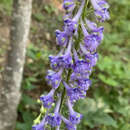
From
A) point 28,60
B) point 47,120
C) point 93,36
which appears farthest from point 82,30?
point 28,60

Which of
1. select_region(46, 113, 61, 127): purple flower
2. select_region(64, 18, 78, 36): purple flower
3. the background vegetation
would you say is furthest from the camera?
the background vegetation

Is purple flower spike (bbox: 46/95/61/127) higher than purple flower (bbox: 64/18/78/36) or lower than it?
lower

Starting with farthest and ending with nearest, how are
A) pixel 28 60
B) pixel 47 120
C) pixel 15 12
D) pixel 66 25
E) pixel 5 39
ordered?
pixel 5 39 < pixel 28 60 < pixel 15 12 < pixel 47 120 < pixel 66 25

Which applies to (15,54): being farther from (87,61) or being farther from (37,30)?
(37,30)

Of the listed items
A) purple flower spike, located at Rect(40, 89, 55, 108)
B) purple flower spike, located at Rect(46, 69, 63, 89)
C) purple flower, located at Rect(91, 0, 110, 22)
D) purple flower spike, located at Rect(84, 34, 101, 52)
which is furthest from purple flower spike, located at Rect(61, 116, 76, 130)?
purple flower, located at Rect(91, 0, 110, 22)

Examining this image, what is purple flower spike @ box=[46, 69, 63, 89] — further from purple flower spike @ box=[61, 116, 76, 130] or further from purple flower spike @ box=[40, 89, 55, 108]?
purple flower spike @ box=[61, 116, 76, 130]

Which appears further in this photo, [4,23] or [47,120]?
[4,23]

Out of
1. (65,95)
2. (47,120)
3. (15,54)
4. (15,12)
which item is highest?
(15,12)
